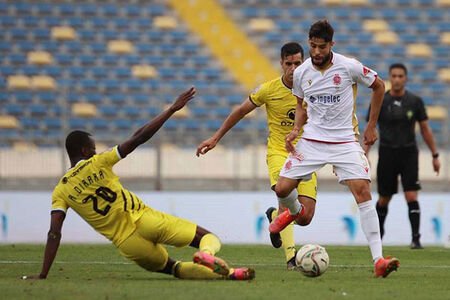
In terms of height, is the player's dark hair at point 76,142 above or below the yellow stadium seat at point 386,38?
below

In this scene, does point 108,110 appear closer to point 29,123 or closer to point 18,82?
point 18,82

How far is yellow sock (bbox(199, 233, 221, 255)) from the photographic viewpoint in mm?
8172

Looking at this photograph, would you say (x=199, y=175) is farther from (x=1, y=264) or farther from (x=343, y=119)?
(x=343, y=119)

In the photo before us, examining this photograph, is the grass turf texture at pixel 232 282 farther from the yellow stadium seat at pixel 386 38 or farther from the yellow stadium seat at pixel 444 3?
the yellow stadium seat at pixel 444 3

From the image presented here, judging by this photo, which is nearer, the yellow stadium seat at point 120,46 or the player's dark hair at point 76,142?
the player's dark hair at point 76,142

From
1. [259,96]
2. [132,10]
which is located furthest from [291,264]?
[132,10]

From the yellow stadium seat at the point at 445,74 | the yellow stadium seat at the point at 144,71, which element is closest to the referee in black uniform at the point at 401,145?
the yellow stadium seat at the point at 144,71

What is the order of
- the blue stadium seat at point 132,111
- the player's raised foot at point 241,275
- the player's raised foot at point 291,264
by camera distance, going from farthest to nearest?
the blue stadium seat at point 132,111, the player's raised foot at point 291,264, the player's raised foot at point 241,275

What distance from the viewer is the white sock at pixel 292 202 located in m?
9.70

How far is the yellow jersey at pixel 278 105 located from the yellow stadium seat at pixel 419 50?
Answer: 55.5ft

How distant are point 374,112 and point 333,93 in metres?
0.45

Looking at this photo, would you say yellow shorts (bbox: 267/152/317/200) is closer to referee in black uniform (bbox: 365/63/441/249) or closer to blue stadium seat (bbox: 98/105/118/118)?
referee in black uniform (bbox: 365/63/441/249)

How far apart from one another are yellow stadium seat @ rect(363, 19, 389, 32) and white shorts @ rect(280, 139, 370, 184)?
18.8 m

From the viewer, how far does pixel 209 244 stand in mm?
8258
